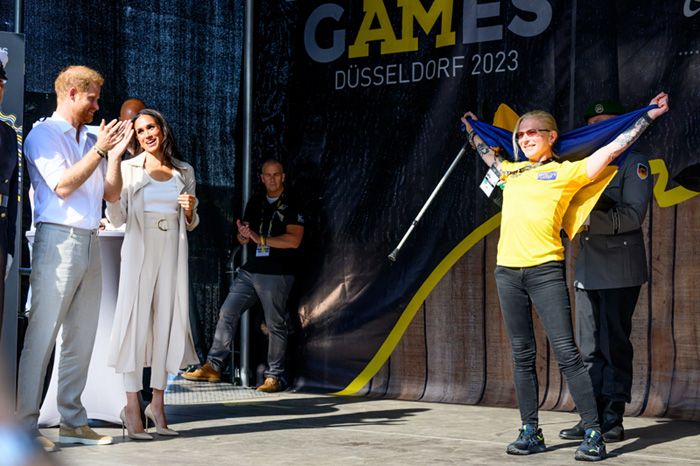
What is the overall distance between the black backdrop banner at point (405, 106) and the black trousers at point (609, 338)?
3.81 ft

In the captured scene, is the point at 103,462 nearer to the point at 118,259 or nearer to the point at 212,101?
the point at 118,259

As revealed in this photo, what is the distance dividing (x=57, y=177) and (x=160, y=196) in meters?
0.57

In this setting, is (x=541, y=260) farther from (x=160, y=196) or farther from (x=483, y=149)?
(x=160, y=196)

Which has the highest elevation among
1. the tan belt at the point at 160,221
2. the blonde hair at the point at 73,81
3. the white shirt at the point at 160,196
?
the blonde hair at the point at 73,81

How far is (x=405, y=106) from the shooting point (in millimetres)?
6543

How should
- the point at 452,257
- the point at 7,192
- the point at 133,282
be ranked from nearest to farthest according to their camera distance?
1. the point at 7,192
2. the point at 133,282
3. the point at 452,257

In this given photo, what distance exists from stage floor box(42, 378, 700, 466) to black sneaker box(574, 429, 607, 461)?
49 millimetres

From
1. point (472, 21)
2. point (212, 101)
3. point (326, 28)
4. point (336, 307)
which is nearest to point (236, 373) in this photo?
point (336, 307)

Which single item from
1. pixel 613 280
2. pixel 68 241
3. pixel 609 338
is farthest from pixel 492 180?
pixel 68 241

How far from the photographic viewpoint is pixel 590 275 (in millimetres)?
4660

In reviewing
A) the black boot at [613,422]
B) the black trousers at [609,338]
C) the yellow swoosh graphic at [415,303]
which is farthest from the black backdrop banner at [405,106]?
the black boot at [613,422]

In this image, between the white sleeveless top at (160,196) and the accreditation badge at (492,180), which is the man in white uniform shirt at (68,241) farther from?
the accreditation badge at (492,180)

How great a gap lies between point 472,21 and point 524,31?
387 millimetres

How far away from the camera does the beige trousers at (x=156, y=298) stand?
4535 millimetres
